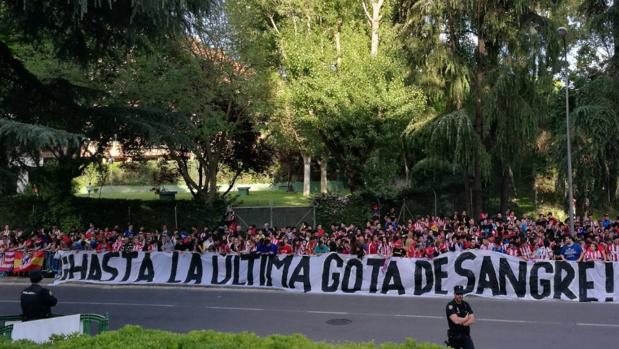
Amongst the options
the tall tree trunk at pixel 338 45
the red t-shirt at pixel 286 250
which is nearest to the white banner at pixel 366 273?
the red t-shirt at pixel 286 250

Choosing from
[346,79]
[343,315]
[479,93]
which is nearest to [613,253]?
[343,315]

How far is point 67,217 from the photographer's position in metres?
24.1

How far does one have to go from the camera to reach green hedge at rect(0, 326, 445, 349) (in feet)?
21.8

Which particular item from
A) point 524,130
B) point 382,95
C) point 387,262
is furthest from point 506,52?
point 387,262

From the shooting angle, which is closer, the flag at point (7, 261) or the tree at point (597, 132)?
the flag at point (7, 261)

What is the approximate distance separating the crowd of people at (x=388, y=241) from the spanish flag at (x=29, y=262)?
0.41 metres

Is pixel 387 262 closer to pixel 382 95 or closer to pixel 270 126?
pixel 382 95

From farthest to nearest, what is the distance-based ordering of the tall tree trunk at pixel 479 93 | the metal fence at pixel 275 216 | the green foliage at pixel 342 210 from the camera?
the green foliage at pixel 342 210
the metal fence at pixel 275 216
the tall tree trunk at pixel 479 93

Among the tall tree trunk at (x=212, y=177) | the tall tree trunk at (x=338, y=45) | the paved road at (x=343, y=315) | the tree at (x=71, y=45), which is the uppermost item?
the tall tree trunk at (x=338, y=45)

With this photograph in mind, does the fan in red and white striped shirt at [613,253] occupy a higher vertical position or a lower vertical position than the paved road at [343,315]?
higher

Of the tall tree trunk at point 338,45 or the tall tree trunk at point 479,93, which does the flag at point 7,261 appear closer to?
the tall tree trunk at point 338,45

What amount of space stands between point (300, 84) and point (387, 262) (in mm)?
12812

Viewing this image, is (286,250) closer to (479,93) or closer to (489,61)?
(479,93)

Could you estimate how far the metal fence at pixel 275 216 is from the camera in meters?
28.0
